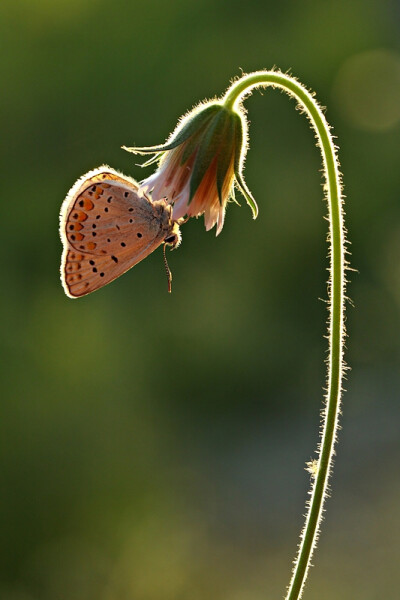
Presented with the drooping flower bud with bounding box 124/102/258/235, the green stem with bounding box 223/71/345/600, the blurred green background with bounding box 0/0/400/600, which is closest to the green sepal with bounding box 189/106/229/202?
the drooping flower bud with bounding box 124/102/258/235

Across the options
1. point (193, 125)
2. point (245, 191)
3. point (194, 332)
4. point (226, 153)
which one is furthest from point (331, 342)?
point (194, 332)

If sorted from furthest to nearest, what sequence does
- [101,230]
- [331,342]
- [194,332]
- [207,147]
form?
[194,332]
[207,147]
[101,230]
[331,342]

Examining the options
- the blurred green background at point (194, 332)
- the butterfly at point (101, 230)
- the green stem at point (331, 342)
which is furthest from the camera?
the blurred green background at point (194, 332)

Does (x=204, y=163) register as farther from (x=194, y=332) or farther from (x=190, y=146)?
(x=194, y=332)

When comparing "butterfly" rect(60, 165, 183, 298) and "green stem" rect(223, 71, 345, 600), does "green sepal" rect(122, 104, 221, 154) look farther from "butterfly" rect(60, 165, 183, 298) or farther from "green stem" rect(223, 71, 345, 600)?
"green stem" rect(223, 71, 345, 600)

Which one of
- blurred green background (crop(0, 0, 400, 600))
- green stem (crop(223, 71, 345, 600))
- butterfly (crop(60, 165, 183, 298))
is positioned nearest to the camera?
Result: green stem (crop(223, 71, 345, 600))

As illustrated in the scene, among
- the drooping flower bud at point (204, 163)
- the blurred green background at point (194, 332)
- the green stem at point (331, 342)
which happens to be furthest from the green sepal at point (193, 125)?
the blurred green background at point (194, 332)

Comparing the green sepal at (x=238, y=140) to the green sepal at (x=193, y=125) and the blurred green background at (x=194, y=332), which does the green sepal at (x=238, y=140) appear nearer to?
the green sepal at (x=193, y=125)
